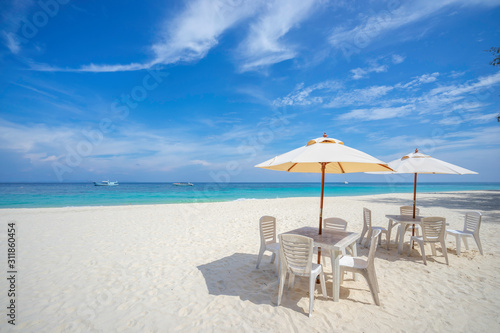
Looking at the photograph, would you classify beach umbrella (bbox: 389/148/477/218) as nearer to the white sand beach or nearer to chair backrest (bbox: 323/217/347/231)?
chair backrest (bbox: 323/217/347/231)

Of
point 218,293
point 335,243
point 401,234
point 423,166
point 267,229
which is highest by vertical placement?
point 423,166

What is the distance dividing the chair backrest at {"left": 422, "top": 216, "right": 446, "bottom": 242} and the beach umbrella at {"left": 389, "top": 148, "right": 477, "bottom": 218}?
75 centimetres

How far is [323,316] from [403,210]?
211 inches

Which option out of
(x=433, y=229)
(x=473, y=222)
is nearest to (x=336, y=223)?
(x=433, y=229)

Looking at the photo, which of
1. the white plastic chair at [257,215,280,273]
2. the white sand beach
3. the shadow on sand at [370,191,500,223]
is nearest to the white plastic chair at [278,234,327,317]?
the white sand beach

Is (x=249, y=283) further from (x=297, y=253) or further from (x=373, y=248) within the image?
(x=373, y=248)

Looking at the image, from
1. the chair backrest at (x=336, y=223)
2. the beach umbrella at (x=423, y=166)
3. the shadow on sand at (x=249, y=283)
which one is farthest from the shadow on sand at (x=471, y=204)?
the shadow on sand at (x=249, y=283)

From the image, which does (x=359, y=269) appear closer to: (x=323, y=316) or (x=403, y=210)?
(x=323, y=316)

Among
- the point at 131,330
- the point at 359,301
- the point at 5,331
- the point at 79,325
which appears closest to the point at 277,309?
the point at 359,301

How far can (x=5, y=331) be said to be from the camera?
2.71m

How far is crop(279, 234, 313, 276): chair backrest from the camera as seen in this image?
3.12 metres

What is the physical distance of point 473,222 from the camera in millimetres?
5621

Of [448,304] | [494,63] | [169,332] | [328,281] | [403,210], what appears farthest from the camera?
[494,63]

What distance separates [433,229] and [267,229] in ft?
11.7
